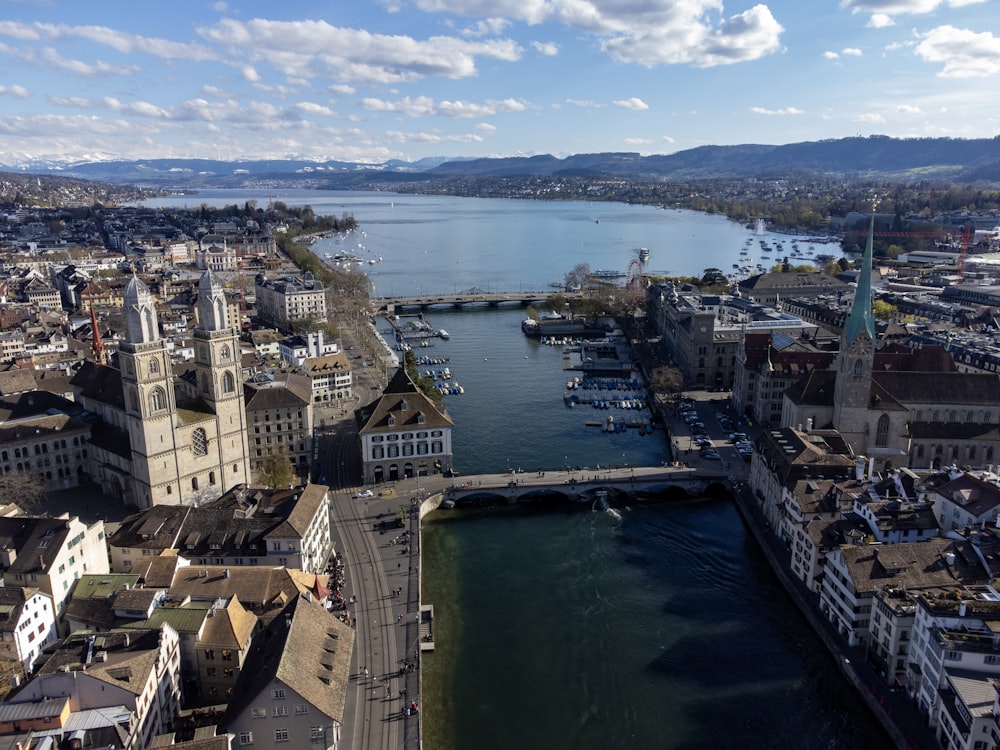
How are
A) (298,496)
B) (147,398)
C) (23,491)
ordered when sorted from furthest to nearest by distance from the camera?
(23,491) → (147,398) → (298,496)

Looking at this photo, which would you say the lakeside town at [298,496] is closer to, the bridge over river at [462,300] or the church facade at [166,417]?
the church facade at [166,417]

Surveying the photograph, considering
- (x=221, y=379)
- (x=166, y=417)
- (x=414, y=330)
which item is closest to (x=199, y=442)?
(x=166, y=417)

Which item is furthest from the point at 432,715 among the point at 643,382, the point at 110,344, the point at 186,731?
the point at 110,344

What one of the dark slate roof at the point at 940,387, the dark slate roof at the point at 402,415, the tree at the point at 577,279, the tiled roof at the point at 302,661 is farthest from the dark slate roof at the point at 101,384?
the tree at the point at 577,279

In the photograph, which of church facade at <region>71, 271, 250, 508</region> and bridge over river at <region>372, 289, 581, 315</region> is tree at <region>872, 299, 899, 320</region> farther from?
church facade at <region>71, 271, 250, 508</region>

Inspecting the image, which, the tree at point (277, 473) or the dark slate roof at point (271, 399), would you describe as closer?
the tree at point (277, 473)

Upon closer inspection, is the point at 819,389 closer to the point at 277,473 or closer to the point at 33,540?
the point at 277,473
